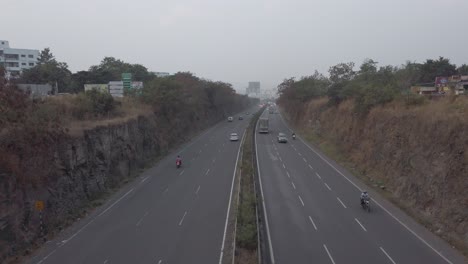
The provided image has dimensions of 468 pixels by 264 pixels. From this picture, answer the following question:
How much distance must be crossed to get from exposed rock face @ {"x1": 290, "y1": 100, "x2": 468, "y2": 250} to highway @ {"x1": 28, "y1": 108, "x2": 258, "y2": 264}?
1191 centimetres

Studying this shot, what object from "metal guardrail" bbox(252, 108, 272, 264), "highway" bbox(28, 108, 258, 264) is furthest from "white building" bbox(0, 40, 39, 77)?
"metal guardrail" bbox(252, 108, 272, 264)

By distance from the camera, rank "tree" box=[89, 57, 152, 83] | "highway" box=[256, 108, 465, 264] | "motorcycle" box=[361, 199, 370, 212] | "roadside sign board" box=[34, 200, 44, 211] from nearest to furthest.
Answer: "highway" box=[256, 108, 465, 264] < "roadside sign board" box=[34, 200, 44, 211] < "motorcycle" box=[361, 199, 370, 212] < "tree" box=[89, 57, 152, 83]

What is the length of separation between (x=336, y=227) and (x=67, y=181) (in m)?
16.8

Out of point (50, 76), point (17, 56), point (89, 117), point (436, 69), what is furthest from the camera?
point (17, 56)

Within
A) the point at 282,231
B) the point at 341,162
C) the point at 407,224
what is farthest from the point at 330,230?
the point at 341,162

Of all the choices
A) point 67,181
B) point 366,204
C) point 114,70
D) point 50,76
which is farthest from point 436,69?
point 114,70

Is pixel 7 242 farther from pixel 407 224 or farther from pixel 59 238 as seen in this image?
pixel 407 224

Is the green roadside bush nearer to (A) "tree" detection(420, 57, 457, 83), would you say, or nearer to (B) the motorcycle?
(B) the motorcycle

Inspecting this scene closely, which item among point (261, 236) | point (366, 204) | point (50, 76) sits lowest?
point (261, 236)

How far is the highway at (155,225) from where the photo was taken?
65.1 feet

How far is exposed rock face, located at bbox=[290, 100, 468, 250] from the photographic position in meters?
22.6

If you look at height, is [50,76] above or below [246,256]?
above

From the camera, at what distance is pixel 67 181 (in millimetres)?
26859

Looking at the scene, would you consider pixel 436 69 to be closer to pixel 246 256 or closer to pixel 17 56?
pixel 246 256
